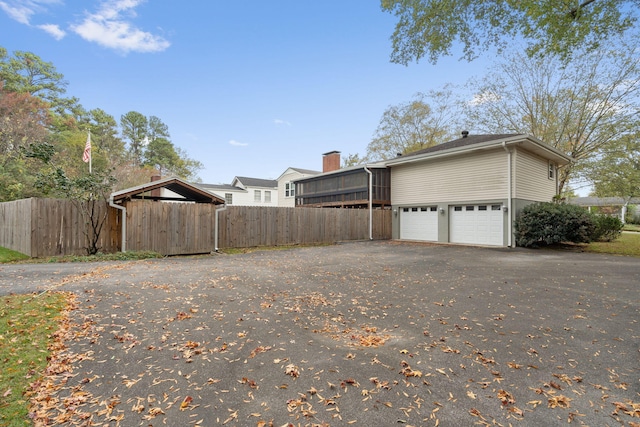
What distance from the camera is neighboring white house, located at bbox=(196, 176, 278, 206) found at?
30547mm

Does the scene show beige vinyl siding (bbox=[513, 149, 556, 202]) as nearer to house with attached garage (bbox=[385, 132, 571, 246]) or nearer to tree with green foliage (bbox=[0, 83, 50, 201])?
house with attached garage (bbox=[385, 132, 571, 246])

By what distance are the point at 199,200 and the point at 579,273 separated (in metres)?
13.5

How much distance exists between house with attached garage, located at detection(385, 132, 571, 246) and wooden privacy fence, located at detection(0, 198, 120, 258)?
14.6 m

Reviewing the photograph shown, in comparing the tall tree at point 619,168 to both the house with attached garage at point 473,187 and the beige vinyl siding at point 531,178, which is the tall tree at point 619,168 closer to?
the house with attached garage at point 473,187

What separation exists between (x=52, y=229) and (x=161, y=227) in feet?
10.8

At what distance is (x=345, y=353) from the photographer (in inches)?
134

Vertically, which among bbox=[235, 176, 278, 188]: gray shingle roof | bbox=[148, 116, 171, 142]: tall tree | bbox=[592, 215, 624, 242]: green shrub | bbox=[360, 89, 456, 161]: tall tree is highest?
bbox=[148, 116, 171, 142]: tall tree

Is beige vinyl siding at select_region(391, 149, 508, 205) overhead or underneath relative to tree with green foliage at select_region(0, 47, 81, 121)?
underneath

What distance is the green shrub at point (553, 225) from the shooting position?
1219cm

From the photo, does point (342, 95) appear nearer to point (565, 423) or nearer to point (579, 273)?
point (579, 273)

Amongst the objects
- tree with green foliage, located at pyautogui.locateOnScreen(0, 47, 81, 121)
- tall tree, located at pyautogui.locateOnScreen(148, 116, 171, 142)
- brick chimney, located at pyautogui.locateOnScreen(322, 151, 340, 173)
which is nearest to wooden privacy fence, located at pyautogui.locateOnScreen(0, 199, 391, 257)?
brick chimney, located at pyautogui.locateOnScreen(322, 151, 340, 173)

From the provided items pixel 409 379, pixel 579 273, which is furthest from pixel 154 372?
pixel 579 273

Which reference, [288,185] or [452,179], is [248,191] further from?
[452,179]

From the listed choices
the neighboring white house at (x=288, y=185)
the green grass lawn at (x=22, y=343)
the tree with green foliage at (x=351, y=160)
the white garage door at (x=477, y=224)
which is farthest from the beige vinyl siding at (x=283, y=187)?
the green grass lawn at (x=22, y=343)
